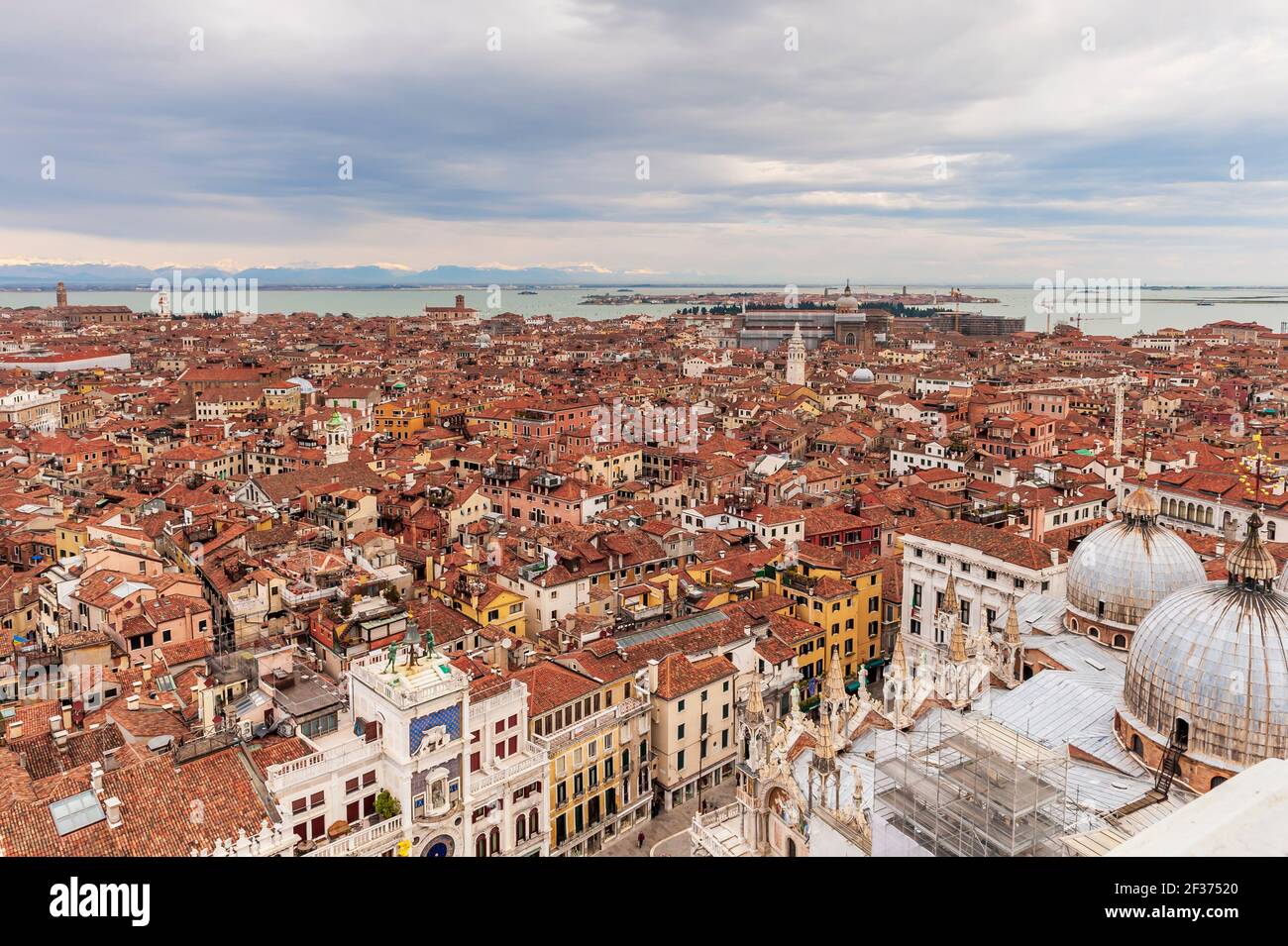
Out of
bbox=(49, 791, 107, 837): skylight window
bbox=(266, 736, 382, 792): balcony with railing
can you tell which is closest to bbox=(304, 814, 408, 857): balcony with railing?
bbox=(266, 736, 382, 792): balcony with railing

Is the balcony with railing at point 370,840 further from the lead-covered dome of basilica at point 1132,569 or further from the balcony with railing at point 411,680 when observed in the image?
the lead-covered dome of basilica at point 1132,569

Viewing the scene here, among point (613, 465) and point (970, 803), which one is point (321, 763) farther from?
point (613, 465)

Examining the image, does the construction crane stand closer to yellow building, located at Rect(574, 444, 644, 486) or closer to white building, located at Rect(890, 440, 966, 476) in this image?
white building, located at Rect(890, 440, 966, 476)

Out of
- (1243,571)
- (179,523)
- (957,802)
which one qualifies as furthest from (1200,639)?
(179,523)

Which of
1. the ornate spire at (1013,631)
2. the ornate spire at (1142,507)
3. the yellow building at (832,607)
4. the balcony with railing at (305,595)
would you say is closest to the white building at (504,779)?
the balcony with railing at (305,595)

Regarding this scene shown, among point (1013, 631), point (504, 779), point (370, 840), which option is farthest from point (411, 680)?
point (1013, 631)
